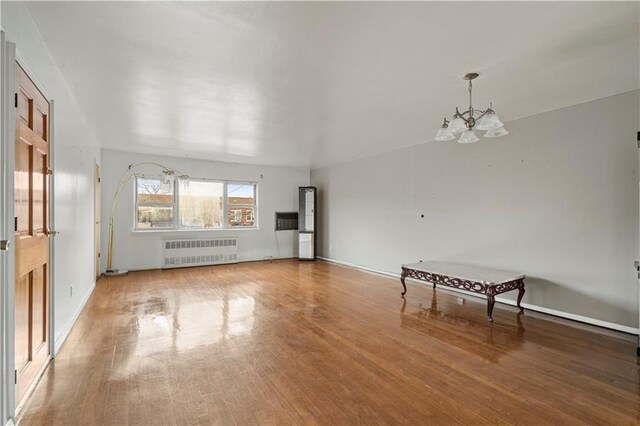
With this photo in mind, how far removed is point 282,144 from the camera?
548 cm

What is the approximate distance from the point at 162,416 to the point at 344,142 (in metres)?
4.53

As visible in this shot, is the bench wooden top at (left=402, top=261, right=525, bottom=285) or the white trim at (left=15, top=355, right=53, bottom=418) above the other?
the bench wooden top at (left=402, top=261, right=525, bottom=285)

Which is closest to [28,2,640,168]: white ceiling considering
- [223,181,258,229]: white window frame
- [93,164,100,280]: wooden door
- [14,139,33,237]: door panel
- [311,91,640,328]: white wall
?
[311,91,640,328]: white wall

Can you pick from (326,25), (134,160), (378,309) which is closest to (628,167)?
(378,309)

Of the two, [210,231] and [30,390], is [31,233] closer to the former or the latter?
[30,390]

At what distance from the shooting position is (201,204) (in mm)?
7090

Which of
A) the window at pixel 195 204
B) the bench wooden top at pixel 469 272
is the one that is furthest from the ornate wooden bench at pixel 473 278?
the window at pixel 195 204

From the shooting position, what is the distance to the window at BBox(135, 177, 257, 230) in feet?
21.3

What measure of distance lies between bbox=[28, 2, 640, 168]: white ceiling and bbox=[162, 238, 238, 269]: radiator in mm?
3062

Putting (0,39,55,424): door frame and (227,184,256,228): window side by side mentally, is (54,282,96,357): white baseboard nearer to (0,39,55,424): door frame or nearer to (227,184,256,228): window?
(0,39,55,424): door frame

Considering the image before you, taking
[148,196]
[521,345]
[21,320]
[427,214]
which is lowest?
[521,345]

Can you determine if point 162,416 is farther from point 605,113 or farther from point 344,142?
point 605,113

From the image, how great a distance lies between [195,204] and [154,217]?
0.88 meters

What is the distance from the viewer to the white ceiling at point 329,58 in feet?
6.37
